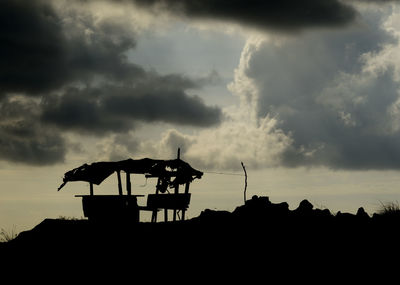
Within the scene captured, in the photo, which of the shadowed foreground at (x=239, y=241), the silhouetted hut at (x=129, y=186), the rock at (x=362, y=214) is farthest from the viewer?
the silhouetted hut at (x=129, y=186)

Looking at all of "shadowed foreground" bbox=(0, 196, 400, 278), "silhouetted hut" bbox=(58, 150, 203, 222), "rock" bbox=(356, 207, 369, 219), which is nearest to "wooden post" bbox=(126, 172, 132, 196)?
"silhouetted hut" bbox=(58, 150, 203, 222)

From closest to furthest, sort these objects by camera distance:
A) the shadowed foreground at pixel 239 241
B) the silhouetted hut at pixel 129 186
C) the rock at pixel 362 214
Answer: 1. the shadowed foreground at pixel 239 241
2. the rock at pixel 362 214
3. the silhouetted hut at pixel 129 186

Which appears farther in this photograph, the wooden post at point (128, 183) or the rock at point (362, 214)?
Answer: the wooden post at point (128, 183)

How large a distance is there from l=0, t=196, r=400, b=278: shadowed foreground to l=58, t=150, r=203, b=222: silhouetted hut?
637 centimetres

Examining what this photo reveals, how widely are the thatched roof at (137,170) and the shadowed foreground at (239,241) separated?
26.1 ft

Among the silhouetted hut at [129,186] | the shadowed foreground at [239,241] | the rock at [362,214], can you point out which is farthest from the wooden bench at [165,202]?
the rock at [362,214]

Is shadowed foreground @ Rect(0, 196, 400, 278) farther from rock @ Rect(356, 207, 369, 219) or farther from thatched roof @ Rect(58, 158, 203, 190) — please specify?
thatched roof @ Rect(58, 158, 203, 190)

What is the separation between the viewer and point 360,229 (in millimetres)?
18641

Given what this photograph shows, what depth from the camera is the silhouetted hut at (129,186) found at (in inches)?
1083

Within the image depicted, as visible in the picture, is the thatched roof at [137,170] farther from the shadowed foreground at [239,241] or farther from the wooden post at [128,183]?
the shadowed foreground at [239,241]

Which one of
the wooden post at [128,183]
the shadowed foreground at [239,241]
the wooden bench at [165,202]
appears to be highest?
the wooden post at [128,183]

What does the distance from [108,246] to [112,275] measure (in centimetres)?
198

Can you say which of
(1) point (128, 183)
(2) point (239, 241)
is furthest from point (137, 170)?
(2) point (239, 241)

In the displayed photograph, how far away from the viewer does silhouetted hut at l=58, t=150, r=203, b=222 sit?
90.3ft
